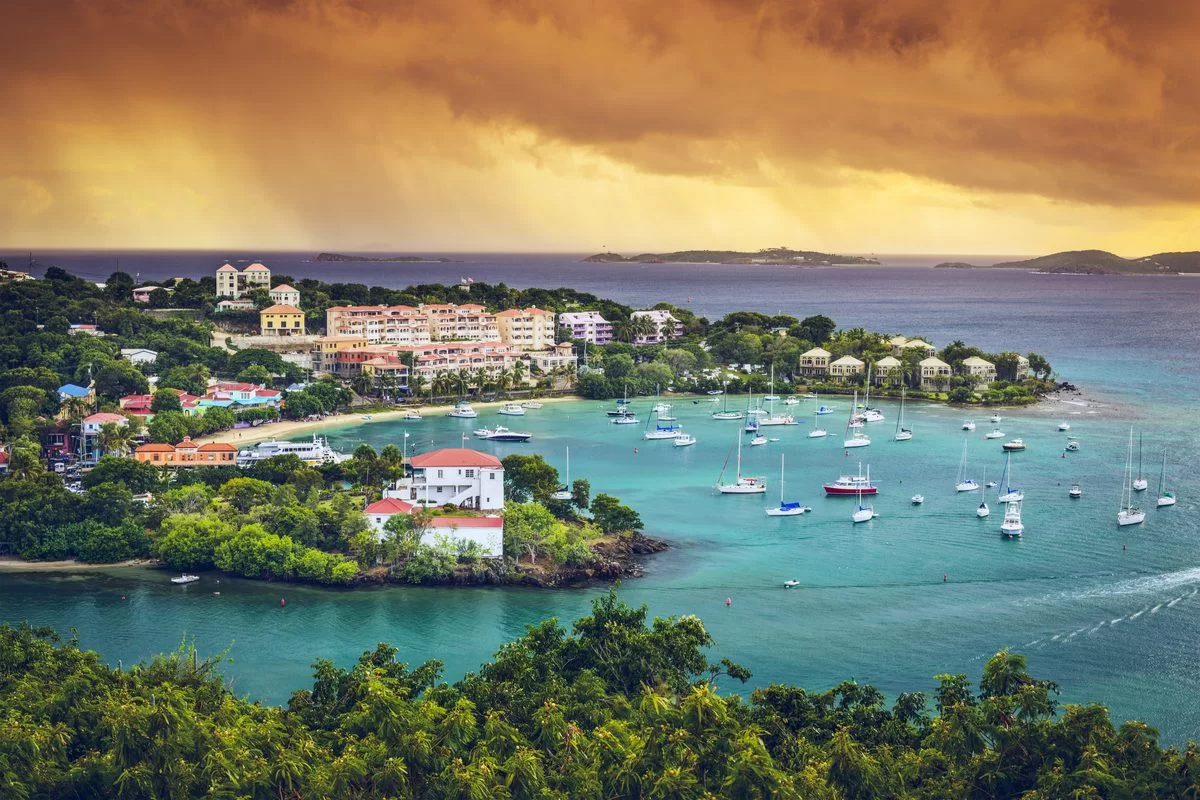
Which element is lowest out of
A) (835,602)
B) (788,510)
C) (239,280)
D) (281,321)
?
(835,602)

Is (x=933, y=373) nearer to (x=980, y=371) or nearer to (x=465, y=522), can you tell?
(x=980, y=371)

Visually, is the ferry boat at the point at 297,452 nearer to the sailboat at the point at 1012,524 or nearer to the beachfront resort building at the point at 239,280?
the sailboat at the point at 1012,524

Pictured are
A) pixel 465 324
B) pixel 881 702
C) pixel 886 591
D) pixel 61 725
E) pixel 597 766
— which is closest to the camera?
pixel 597 766

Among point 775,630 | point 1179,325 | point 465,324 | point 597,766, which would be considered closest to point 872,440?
point 775,630

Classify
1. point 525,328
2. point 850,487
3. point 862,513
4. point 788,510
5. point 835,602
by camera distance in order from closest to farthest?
point 835,602 < point 862,513 < point 788,510 < point 850,487 < point 525,328

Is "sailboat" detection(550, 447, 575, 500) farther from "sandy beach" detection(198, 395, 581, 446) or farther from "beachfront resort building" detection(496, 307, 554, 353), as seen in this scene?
"beachfront resort building" detection(496, 307, 554, 353)

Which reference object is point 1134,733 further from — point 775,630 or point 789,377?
point 789,377

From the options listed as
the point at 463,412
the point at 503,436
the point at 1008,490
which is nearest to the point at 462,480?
the point at 503,436
